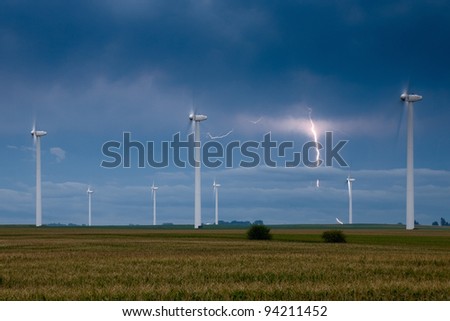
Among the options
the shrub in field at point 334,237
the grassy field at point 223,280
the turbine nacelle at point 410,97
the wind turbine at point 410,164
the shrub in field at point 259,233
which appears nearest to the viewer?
the grassy field at point 223,280

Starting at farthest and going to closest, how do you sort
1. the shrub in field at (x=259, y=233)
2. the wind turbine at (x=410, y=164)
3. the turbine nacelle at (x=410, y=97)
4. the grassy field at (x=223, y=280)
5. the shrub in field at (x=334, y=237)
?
the turbine nacelle at (x=410, y=97) → the wind turbine at (x=410, y=164) → the shrub in field at (x=259, y=233) → the shrub in field at (x=334, y=237) → the grassy field at (x=223, y=280)

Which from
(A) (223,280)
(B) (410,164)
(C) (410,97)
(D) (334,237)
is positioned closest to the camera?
(A) (223,280)

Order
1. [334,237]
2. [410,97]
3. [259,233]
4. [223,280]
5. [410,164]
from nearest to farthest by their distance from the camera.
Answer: [223,280] < [334,237] < [259,233] < [410,164] < [410,97]

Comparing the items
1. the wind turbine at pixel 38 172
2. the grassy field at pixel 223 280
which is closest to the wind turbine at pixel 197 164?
the wind turbine at pixel 38 172

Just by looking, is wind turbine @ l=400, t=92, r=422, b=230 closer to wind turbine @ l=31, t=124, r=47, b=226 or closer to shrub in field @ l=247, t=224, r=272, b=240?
shrub in field @ l=247, t=224, r=272, b=240

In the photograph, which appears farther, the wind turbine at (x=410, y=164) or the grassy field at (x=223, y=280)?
the wind turbine at (x=410, y=164)

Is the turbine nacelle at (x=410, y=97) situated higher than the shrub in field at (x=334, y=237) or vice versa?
the turbine nacelle at (x=410, y=97)

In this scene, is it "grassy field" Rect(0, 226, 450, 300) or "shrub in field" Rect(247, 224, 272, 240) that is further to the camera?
"shrub in field" Rect(247, 224, 272, 240)

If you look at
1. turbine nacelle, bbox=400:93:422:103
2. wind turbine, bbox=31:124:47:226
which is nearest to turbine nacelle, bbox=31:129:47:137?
wind turbine, bbox=31:124:47:226

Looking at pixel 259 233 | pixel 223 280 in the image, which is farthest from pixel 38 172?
pixel 223 280

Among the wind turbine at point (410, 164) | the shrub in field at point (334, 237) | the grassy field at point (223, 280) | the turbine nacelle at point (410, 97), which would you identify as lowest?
the shrub in field at point (334, 237)

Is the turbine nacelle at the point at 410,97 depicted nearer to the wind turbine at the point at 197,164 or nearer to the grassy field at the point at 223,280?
the wind turbine at the point at 197,164

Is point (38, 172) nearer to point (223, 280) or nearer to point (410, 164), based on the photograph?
point (410, 164)
